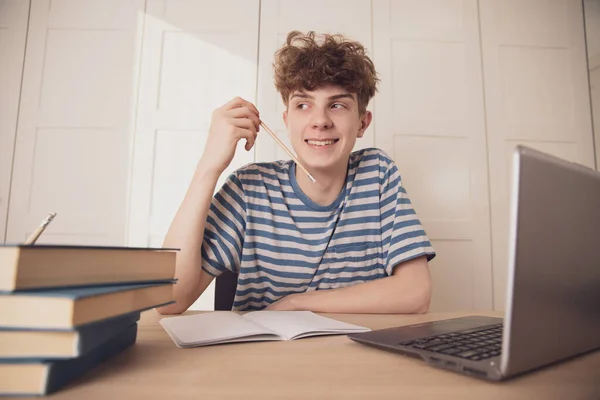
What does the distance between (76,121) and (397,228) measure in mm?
1835

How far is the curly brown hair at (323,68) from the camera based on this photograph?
108 centimetres

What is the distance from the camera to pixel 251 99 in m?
2.01

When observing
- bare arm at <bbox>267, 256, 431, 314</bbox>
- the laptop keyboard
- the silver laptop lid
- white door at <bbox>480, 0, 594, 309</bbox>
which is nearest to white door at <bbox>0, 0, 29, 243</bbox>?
bare arm at <bbox>267, 256, 431, 314</bbox>

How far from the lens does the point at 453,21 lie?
6.99 ft

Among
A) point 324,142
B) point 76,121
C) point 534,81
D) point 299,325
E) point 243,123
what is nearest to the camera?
point 299,325

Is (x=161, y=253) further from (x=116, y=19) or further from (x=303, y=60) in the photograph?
(x=116, y=19)

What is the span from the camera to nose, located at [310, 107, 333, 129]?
1.09 m

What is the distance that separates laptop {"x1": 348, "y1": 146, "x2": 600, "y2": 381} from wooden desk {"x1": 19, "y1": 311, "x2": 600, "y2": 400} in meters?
0.02

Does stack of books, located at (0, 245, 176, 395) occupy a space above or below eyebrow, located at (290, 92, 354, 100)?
below

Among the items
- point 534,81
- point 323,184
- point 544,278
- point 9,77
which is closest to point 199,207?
point 323,184

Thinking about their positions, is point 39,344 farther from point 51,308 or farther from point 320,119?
point 320,119

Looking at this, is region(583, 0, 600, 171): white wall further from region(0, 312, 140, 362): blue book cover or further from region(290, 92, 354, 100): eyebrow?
region(0, 312, 140, 362): blue book cover

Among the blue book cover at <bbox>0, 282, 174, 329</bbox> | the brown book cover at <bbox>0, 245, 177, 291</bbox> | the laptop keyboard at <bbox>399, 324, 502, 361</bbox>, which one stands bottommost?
the laptop keyboard at <bbox>399, 324, 502, 361</bbox>

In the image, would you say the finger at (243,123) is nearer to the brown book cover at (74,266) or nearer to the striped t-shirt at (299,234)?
the striped t-shirt at (299,234)
